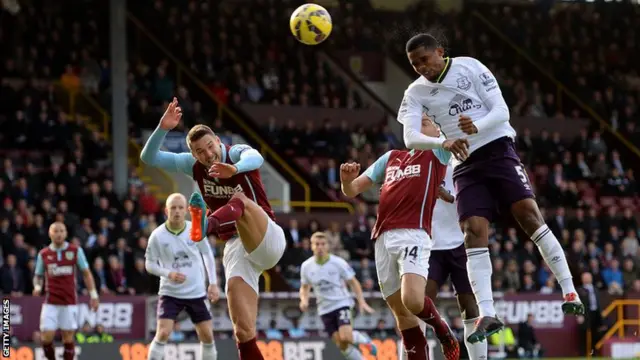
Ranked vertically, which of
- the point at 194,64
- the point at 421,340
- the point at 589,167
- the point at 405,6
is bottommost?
the point at 421,340

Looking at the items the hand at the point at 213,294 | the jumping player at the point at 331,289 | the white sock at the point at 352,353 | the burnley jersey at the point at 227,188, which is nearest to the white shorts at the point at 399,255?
the burnley jersey at the point at 227,188

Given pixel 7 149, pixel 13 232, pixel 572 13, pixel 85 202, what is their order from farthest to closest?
pixel 572 13, pixel 7 149, pixel 85 202, pixel 13 232

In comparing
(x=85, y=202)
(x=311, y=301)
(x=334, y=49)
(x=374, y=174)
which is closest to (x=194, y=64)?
(x=334, y=49)

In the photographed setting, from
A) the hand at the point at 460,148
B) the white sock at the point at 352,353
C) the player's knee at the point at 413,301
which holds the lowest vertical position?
the white sock at the point at 352,353

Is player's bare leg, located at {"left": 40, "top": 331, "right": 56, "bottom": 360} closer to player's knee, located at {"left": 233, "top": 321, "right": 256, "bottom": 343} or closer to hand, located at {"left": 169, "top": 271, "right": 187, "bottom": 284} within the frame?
hand, located at {"left": 169, "top": 271, "right": 187, "bottom": 284}

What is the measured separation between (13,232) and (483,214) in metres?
13.6

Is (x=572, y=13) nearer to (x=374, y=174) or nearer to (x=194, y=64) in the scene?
(x=194, y=64)

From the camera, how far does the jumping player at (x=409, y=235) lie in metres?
10.9

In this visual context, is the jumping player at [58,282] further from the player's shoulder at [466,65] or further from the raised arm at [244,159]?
the player's shoulder at [466,65]

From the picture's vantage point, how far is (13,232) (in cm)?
2222

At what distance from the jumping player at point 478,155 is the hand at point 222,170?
1477mm

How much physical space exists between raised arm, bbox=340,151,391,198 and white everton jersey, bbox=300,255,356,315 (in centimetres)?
627

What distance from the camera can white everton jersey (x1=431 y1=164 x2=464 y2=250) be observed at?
41.3 feet

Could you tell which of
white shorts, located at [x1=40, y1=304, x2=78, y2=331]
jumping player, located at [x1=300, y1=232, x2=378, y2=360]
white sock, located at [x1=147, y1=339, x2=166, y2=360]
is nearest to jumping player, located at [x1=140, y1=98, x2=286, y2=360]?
white sock, located at [x1=147, y1=339, x2=166, y2=360]
